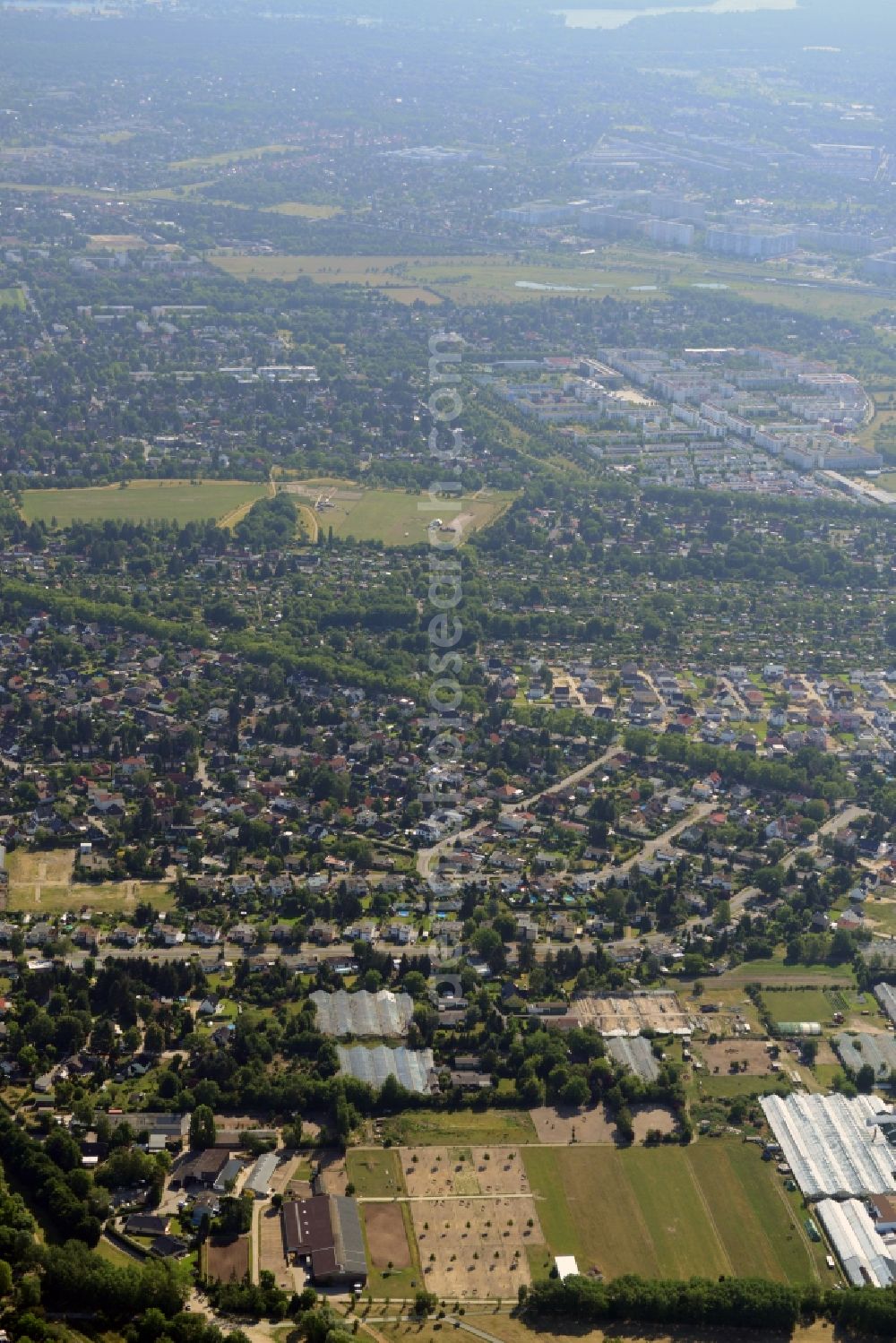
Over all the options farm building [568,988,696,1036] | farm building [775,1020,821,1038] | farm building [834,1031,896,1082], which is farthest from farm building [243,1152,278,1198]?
farm building [834,1031,896,1082]

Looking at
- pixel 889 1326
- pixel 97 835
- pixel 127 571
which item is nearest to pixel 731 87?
pixel 127 571

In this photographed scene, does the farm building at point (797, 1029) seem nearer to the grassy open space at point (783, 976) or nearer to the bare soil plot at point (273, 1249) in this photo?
the grassy open space at point (783, 976)

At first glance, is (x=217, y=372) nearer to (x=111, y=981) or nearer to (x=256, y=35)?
(x=111, y=981)

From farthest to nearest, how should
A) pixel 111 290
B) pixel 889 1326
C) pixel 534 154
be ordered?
pixel 534 154
pixel 111 290
pixel 889 1326

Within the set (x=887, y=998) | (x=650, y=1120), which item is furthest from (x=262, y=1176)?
(x=887, y=998)

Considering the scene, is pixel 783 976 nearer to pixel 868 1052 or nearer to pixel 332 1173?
pixel 868 1052

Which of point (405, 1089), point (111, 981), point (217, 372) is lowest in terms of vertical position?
point (405, 1089)

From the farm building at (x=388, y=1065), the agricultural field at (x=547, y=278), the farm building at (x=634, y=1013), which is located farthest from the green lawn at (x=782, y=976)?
the agricultural field at (x=547, y=278)
